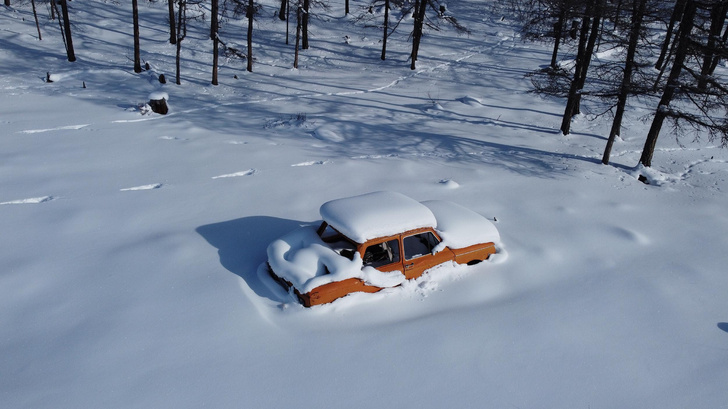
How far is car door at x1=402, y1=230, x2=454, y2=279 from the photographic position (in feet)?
21.9

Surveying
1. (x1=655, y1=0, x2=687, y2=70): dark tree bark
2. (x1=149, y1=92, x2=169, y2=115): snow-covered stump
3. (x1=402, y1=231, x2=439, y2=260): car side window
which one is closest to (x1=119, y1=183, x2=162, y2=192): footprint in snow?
(x1=402, y1=231, x2=439, y2=260): car side window

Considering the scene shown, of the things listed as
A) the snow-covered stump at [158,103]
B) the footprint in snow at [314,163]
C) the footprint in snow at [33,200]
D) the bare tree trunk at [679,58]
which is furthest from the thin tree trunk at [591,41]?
the snow-covered stump at [158,103]

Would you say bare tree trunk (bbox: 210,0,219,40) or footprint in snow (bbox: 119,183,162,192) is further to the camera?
bare tree trunk (bbox: 210,0,219,40)

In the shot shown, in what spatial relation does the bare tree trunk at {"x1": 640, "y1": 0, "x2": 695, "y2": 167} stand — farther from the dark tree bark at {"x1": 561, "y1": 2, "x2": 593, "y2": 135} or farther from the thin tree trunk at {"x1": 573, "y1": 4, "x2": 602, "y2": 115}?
Result: the dark tree bark at {"x1": 561, "y1": 2, "x2": 593, "y2": 135}

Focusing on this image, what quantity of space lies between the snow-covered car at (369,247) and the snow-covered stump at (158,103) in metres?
12.9

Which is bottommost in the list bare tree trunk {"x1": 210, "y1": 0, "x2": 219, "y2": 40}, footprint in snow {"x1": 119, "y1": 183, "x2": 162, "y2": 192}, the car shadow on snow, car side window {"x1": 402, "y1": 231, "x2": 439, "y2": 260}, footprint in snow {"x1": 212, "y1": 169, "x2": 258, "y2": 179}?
footprint in snow {"x1": 119, "y1": 183, "x2": 162, "y2": 192}

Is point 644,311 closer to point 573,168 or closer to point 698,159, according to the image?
point 573,168

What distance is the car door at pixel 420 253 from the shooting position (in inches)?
262

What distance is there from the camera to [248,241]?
306 inches

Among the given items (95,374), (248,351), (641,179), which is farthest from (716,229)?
(95,374)

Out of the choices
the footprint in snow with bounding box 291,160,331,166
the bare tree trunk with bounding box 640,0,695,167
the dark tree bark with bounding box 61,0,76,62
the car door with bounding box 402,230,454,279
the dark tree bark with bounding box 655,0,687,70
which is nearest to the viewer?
the car door with bounding box 402,230,454,279

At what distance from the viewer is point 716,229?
9.05 m

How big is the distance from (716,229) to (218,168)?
11.3 metres

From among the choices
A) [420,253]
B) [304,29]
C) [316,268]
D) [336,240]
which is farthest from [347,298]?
[304,29]
